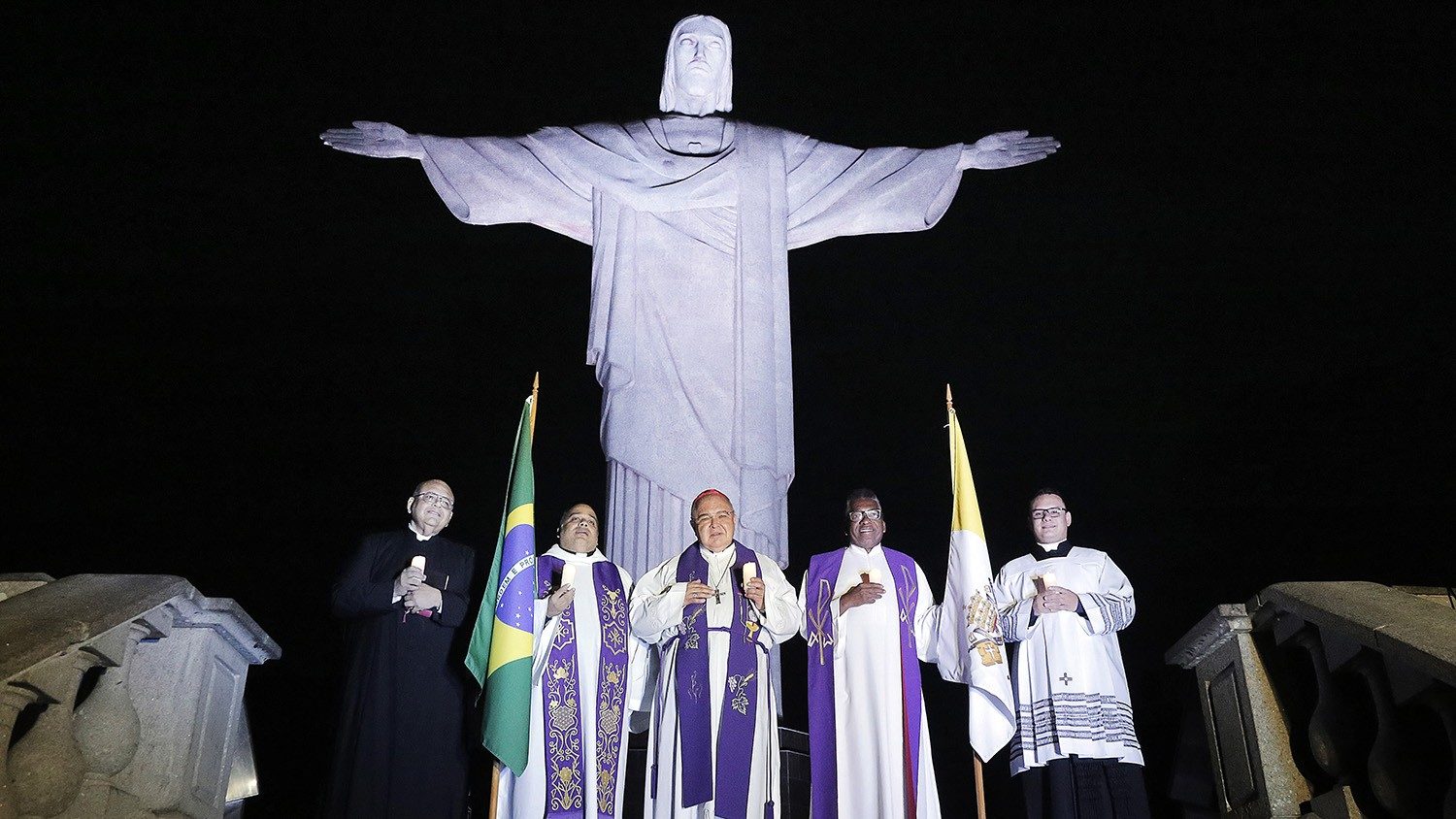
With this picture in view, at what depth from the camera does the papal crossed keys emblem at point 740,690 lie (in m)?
4.18

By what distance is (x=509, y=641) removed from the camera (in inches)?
165

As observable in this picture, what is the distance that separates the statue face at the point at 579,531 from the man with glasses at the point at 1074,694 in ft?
5.03

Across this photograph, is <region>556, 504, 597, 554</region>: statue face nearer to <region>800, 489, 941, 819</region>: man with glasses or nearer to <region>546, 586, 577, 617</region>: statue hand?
<region>546, 586, 577, 617</region>: statue hand

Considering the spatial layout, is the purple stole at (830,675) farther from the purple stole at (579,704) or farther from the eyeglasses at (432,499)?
the eyeglasses at (432,499)

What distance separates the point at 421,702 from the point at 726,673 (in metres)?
1.03

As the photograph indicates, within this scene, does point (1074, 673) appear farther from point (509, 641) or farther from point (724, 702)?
point (509, 641)

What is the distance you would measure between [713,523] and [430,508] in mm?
1016

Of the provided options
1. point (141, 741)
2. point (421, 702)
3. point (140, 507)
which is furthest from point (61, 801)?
point (140, 507)

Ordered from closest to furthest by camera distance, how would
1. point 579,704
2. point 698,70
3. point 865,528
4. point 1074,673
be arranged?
1. point 579,704
2. point 1074,673
3. point 865,528
4. point 698,70

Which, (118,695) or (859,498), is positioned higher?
(859,498)

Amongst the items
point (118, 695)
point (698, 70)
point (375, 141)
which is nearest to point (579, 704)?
A: point (118, 695)

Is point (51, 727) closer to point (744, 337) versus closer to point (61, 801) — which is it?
point (61, 801)

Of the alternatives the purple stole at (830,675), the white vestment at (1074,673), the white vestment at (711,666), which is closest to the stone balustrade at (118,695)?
the white vestment at (711,666)

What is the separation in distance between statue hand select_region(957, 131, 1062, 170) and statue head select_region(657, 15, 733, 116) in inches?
49.7
